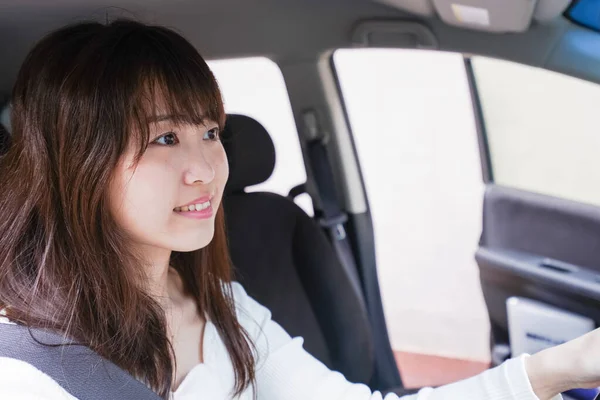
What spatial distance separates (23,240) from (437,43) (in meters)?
0.90

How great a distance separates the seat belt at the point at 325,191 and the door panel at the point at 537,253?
1.27 ft

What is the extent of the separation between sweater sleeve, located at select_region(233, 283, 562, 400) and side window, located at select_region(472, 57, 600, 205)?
87cm

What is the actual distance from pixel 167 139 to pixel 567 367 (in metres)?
0.66

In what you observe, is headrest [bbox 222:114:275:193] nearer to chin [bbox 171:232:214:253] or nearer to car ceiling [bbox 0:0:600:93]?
car ceiling [bbox 0:0:600:93]

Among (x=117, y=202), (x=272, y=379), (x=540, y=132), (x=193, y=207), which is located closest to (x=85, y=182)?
(x=117, y=202)

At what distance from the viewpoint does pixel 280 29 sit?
5.70 feet

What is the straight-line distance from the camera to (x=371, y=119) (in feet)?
10.4

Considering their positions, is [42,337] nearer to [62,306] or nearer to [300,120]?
[62,306]

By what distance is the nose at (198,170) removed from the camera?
1095 millimetres

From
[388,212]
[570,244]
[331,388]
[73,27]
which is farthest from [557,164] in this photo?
[73,27]

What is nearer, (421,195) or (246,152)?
(246,152)

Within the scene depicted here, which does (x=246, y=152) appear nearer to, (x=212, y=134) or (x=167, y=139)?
(x=212, y=134)

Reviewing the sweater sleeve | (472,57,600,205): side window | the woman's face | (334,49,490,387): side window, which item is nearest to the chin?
the woman's face

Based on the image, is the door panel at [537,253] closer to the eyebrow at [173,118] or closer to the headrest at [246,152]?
the headrest at [246,152]
